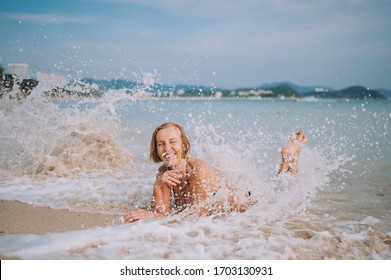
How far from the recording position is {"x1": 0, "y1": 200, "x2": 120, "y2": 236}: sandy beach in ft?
10.00

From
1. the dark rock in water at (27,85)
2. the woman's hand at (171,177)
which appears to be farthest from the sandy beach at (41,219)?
the dark rock in water at (27,85)

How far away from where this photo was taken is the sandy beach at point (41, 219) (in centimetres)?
305

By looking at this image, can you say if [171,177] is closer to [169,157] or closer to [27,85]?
[169,157]

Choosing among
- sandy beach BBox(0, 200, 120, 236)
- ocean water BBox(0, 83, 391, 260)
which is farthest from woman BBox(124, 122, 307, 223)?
sandy beach BBox(0, 200, 120, 236)

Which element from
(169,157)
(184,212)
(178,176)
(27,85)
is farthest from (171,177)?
(27,85)

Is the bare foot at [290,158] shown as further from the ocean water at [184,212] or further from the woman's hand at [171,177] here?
the woman's hand at [171,177]

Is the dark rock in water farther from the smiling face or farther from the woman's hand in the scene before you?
the woman's hand

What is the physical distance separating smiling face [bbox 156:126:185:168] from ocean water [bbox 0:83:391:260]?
0.53 meters

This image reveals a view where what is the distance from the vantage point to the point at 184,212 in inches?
137
